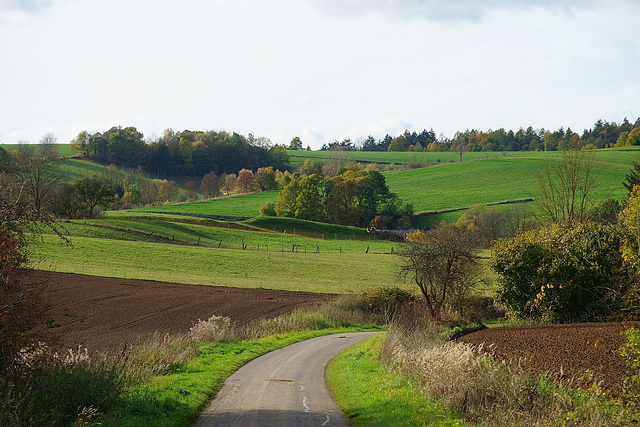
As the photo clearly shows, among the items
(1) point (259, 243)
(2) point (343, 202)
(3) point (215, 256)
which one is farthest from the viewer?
(2) point (343, 202)

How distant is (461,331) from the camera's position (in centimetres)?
1936

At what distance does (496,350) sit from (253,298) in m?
28.9

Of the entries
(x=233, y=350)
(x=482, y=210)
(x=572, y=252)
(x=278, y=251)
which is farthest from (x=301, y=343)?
(x=482, y=210)

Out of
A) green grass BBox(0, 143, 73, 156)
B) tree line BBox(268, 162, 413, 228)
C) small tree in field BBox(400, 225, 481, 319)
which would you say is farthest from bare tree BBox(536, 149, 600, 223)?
green grass BBox(0, 143, 73, 156)

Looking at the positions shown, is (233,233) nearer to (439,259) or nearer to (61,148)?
(439,259)

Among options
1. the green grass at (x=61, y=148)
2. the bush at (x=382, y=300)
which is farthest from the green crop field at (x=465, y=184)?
the green grass at (x=61, y=148)

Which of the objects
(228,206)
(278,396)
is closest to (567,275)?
(278,396)

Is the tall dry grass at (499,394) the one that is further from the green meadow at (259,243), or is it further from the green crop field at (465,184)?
the green crop field at (465,184)

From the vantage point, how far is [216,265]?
2292 inches

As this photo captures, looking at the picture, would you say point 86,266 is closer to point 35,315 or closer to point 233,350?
point 233,350

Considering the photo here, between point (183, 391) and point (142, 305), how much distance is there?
2344 centimetres

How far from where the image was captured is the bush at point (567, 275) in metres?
19.4

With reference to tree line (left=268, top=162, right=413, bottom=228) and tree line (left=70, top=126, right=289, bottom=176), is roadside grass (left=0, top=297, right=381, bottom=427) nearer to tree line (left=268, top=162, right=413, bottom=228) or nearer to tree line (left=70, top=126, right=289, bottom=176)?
tree line (left=268, top=162, right=413, bottom=228)

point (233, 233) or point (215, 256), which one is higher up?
point (233, 233)
